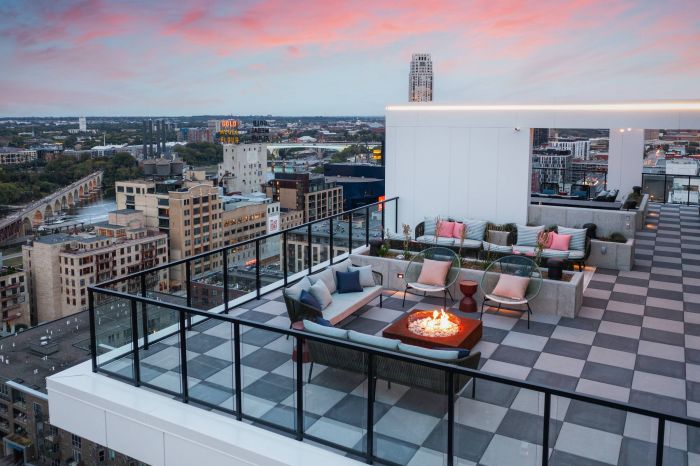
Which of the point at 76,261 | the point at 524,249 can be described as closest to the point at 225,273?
the point at 524,249

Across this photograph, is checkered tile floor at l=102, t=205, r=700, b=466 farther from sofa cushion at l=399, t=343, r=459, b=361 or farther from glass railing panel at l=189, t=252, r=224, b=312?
sofa cushion at l=399, t=343, r=459, b=361

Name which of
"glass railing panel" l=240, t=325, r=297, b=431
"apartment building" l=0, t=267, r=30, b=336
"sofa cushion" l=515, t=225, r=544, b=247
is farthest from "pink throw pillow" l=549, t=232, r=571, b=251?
"apartment building" l=0, t=267, r=30, b=336

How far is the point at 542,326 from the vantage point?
24.8ft

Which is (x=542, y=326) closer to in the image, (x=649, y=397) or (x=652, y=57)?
(x=649, y=397)

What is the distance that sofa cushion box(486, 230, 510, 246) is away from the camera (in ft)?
36.1

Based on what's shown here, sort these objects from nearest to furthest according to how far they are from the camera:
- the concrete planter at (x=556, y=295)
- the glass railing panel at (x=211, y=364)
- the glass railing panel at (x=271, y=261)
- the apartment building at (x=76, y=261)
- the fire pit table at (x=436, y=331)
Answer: the glass railing panel at (x=211, y=364)
the fire pit table at (x=436, y=331)
the concrete planter at (x=556, y=295)
the glass railing panel at (x=271, y=261)
the apartment building at (x=76, y=261)

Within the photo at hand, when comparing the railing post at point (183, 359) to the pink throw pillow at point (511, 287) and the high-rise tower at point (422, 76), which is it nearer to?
the pink throw pillow at point (511, 287)

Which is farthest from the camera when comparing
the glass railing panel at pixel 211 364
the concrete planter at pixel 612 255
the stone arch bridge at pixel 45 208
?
the stone arch bridge at pixel 45 208

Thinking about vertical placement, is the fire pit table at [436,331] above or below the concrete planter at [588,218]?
below

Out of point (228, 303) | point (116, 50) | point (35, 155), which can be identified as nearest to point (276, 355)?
point (228, 303)

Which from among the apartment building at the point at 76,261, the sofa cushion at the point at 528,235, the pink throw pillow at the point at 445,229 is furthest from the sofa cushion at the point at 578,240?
the apartment building at the point at 76,261

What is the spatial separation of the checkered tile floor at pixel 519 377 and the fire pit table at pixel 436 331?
0.35 metres

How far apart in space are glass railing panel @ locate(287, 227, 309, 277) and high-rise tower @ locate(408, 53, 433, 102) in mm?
25722

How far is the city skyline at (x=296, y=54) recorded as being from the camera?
26094 millimetres
